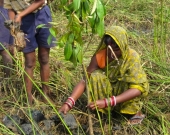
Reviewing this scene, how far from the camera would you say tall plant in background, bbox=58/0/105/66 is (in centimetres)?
146

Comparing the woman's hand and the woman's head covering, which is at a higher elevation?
the woman's hand

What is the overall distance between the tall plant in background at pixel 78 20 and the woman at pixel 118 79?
1.96 feet

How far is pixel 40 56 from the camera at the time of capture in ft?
8.41

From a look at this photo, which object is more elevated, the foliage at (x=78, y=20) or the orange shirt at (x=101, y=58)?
the foliage at (x=78, y=20)

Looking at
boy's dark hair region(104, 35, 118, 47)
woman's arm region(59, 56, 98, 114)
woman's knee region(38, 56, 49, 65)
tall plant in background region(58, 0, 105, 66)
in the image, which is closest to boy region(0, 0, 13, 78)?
woman's knee region(38, 56, 49, 65)

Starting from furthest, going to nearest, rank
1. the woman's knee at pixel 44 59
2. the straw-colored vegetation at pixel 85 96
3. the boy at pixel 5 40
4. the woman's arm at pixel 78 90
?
the boy at pixel 5 40 → the woman's knee at pixel 44 59 → the straw-colored vegetation at pixel 85 96 → the woman's arm at pixel 78 90

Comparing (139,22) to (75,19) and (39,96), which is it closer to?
(39,96)

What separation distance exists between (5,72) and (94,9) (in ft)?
5.17

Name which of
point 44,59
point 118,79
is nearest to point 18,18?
point 44,59

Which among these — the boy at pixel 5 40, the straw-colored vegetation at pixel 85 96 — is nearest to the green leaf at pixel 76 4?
the straw-colored vegetation at pixel 85 96

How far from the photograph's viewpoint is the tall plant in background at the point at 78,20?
1.46m

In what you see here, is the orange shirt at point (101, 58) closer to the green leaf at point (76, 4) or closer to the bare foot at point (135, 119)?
the bare foot at point (135, 119)

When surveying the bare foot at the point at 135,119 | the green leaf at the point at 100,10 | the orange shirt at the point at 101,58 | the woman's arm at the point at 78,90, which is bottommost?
the bare foot at the point at 135,119

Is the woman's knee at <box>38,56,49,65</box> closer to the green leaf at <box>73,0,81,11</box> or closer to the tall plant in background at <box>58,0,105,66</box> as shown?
the tall plant in background at <box>58,0,105,66</box>
